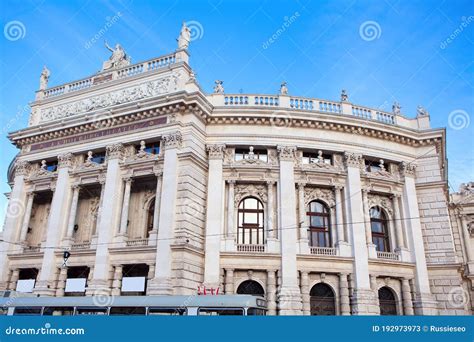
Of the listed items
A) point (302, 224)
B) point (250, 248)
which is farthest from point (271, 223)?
point (250, 248)

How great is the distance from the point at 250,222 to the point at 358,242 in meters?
7.47

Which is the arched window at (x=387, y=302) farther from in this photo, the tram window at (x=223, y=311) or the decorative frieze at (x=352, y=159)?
the tram window at (x=223, y=311)

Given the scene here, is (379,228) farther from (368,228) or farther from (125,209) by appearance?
(125,209)

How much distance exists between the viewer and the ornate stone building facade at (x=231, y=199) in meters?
25.2

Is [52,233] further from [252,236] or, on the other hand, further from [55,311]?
[252,236]

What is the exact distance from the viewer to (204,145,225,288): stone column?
24862mm

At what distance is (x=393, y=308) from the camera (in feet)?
87.9

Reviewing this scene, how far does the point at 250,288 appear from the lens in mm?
25594

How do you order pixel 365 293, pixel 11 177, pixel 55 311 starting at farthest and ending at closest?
pixel 11 177, pixel 365 293, pixel 55 311

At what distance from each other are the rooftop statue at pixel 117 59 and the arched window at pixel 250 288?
65.3ft

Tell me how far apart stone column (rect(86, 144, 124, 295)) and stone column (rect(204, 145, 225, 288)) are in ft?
20.5

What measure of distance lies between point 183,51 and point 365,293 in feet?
68.2

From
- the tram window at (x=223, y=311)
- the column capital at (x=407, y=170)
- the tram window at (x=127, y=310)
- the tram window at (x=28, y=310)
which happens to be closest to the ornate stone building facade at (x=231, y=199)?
the column capital at (x=407, y=170)
